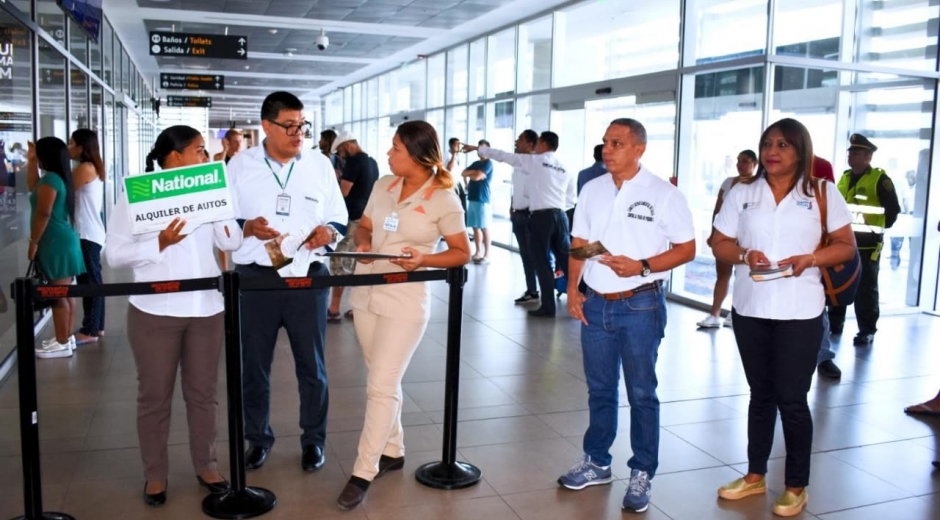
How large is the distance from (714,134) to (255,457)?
6674 mm

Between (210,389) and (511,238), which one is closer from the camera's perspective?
(210,389)

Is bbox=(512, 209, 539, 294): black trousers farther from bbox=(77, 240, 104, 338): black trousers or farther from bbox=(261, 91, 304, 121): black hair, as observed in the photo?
bbox=(261, 91, 304, 121): black hair

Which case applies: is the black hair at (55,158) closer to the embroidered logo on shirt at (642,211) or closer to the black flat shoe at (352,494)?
the black flat shoe at (352,494)

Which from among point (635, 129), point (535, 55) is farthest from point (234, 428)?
point (535, 55)

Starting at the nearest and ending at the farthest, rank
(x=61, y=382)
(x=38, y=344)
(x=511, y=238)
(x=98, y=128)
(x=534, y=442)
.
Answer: (x=534, y=442), (x=61, y=382), (x=38, y=344), (x=98, y=128), (x=511, y=238)

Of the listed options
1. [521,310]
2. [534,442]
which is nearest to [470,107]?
[521,310]

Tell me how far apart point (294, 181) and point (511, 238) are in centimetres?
1077

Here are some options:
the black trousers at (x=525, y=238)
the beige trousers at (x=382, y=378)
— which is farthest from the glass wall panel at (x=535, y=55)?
the beige trousers at (x=382, y=378)

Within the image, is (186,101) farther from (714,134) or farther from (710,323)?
(710,323)

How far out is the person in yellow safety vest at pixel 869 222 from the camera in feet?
22.9

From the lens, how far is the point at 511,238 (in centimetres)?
1437

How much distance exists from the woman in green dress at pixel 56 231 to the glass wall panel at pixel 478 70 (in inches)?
409

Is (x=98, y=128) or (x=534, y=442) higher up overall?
(x=98, y=128)

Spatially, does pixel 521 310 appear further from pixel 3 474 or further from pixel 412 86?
pixel 412 86
